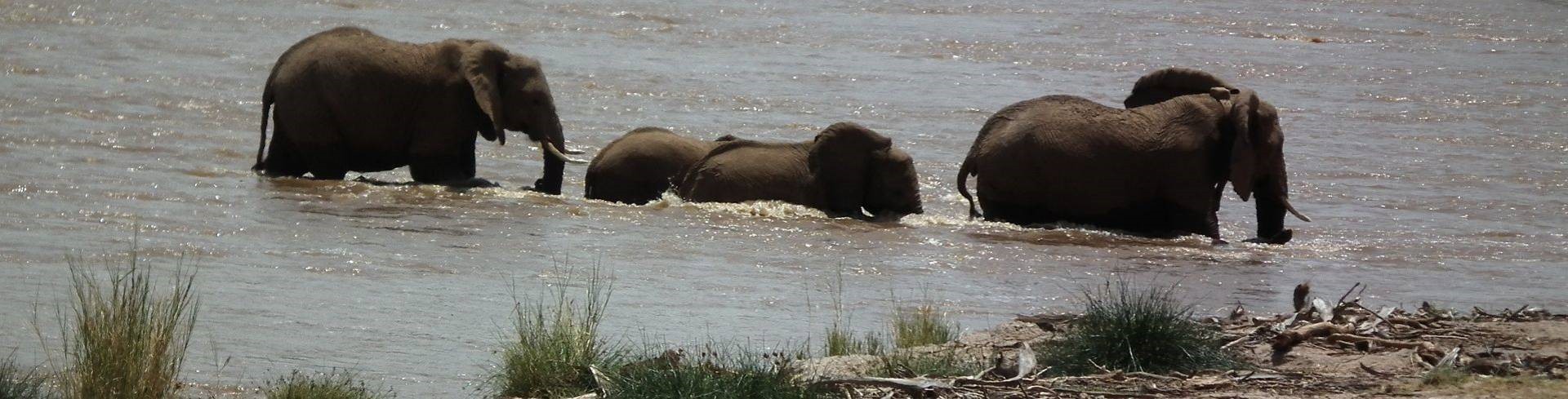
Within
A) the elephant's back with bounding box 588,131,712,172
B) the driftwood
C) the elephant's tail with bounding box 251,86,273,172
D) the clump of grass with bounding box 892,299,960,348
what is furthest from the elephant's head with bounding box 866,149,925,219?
the driftwood

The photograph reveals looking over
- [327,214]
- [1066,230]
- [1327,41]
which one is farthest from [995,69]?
[327,214]

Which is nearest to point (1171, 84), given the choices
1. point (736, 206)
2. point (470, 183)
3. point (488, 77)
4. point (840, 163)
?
point (840, 163)

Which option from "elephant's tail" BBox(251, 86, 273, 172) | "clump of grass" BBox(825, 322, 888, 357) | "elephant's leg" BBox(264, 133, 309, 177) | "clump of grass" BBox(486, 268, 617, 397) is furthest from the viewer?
"elephant's tail" BBox(251, 86, 273, 172)

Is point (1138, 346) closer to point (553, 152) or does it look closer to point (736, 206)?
point (736, 206)

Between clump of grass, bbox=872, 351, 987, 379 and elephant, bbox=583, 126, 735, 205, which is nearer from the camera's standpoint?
clump of grass, bbox=872, 351, 987, 379

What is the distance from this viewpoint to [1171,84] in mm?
17812

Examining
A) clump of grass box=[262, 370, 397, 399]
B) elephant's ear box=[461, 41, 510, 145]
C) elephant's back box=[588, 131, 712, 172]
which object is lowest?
clump of grass box=[262, 370, 397, 399]

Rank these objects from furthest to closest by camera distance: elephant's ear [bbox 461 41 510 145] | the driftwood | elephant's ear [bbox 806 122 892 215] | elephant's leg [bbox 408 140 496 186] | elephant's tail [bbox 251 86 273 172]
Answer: elephant's tail [bbox 251 86 273 172], elephant's leg [bbox 408 140 496 186], elephant's ear [bbox 461 41 510 145], elephant's ear [bbox 806 122 892 215], the driftwood

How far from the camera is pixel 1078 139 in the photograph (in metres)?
17.2

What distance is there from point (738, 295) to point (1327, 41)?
28123 mm

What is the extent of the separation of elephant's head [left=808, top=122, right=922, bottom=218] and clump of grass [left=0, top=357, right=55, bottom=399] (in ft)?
28.6

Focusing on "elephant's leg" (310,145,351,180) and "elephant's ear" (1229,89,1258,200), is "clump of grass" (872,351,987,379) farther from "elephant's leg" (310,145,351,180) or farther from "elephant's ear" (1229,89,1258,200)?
"elephant's leg" (310,145,351,180)

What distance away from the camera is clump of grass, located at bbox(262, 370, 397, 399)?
28.5ft

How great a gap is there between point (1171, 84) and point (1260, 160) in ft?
4.20
